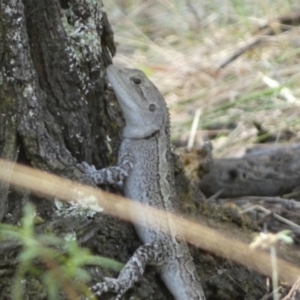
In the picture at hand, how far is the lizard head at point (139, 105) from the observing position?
4246mm

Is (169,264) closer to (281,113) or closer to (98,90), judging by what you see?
(98,90)

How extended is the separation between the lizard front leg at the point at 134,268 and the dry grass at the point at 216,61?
2528 millimetres

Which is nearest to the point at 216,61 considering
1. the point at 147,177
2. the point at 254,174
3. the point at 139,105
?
the point at 254,174

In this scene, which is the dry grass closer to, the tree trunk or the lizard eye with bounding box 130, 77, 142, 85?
the lizard eye with bounding box 130, 77, 142, 85

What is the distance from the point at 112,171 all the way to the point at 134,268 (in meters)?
0.57

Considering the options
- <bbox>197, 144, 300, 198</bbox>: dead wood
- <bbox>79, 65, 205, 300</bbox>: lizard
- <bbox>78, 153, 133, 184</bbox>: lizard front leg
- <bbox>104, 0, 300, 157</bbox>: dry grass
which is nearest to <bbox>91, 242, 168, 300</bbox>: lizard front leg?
<bbox>79, 65, 205, 300</bbox>: lizard

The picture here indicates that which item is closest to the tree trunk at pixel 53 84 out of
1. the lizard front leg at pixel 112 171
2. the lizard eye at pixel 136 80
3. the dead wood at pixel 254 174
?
the lizard front leg at pixel 112 171

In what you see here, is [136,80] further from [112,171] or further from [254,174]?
[254,174]

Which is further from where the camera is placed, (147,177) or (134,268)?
(147,177)

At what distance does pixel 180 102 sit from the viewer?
26.0 ft

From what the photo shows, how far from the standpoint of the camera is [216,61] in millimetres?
8500

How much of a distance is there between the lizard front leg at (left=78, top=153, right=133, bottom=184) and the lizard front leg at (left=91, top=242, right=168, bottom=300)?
Result: 0.41 meters

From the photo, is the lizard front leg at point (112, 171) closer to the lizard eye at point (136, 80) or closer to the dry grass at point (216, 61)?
the lizard eye at point (136, 80)

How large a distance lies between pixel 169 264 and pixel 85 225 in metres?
0.62
